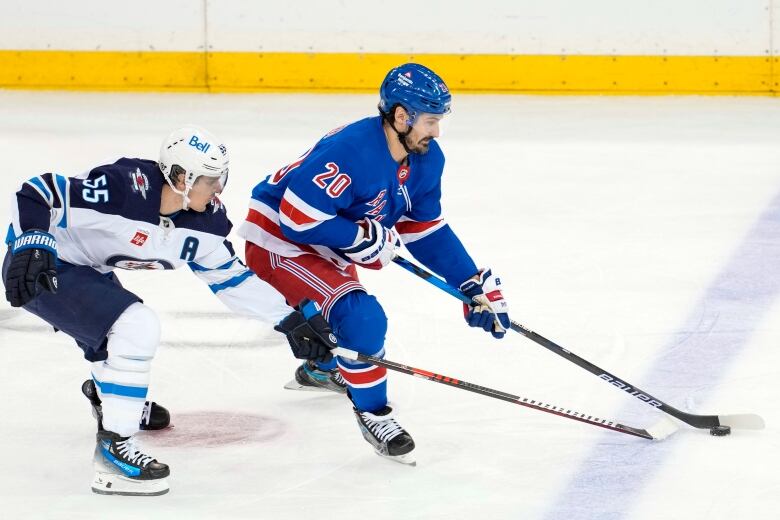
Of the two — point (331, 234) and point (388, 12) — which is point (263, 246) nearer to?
point (331, 234)

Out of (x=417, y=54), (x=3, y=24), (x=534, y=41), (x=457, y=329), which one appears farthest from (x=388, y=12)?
(x=457, y=329)

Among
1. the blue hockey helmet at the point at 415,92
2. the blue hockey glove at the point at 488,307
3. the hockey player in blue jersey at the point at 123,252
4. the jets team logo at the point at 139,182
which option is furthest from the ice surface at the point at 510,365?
the blue hockey helmet at the point at 415,92

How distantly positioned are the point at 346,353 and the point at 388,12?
→ 5557mm

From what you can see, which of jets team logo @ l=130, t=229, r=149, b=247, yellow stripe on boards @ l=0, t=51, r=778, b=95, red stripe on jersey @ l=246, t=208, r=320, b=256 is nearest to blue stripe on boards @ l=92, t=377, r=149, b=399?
jets team logo @ l=130, t=229, r=149, b=247

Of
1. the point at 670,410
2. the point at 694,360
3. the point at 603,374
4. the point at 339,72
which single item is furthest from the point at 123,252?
the point at 339,72

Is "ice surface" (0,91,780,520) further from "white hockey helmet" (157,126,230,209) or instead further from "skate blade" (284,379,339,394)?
"white hockey helmet" (157,126,230,209)

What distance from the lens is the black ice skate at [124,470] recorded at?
10.3ft

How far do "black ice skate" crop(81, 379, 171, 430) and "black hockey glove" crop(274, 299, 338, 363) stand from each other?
0.50 meters

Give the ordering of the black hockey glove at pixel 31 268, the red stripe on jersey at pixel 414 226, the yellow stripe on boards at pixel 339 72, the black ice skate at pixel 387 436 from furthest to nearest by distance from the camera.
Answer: the yellow stripe on boards at pixel 339 72 < the red stripe on jersey at pixel 414 226 < the black ice skate at pixel 387 436 < the black hockey glove at pixel 31 268

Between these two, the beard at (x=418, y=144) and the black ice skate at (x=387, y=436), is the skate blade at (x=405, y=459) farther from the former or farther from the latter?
the beard at (x=418, y=144)

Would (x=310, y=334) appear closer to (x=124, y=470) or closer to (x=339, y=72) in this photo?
(x=124, y=470)

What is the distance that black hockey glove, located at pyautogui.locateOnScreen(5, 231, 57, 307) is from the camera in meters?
2.94

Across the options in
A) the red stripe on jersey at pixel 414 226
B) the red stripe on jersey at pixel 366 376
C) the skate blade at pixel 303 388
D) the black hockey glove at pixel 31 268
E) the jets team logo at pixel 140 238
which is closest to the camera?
the black hockey glove at pixel 31 268

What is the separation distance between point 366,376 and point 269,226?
20.4 inches
